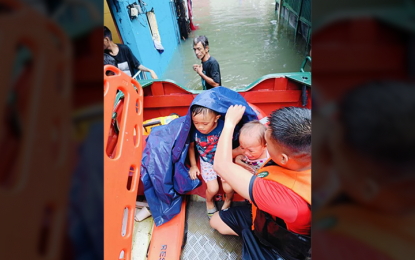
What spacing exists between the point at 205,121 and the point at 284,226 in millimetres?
893

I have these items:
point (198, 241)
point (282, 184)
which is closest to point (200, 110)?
point (282, 184)

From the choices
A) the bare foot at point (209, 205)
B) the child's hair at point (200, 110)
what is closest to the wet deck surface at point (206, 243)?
the bare foot at point (209, 205)

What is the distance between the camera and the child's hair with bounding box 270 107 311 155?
3.05 ft

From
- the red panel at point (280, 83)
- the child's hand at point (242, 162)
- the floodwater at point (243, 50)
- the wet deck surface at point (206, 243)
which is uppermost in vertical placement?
the floodwater at point (243, 50)

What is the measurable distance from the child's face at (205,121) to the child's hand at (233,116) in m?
0.22

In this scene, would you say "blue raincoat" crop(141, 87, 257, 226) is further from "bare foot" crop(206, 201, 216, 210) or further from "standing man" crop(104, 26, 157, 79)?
"standing man" crop(104, 26, 157, 79)

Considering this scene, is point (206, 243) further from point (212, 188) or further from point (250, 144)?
point (250, 144)

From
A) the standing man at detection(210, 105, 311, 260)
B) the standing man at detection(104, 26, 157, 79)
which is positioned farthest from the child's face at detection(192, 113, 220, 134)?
the standing man at detection(104, 26, 157, 79)

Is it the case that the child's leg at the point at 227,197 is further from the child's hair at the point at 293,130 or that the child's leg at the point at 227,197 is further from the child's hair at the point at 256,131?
the child's hair at the point at 293,130
